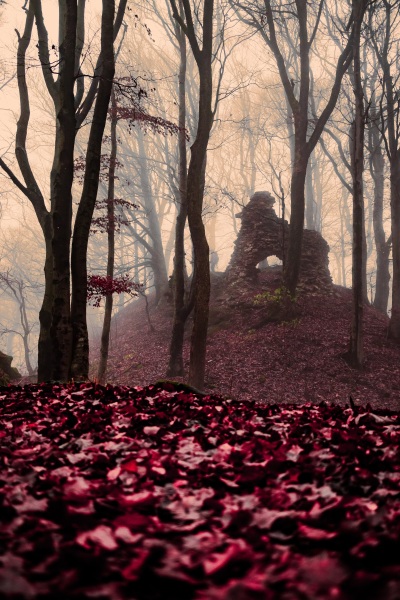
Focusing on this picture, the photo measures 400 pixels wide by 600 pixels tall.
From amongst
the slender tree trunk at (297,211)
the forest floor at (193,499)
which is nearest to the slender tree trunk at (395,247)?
the slender tree trunk at (297,211)

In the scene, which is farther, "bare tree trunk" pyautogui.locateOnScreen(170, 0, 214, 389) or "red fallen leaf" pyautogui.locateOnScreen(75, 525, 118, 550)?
"bare tree trunk" pyautogui.locateOnScreen(170, 0, 214, 389)

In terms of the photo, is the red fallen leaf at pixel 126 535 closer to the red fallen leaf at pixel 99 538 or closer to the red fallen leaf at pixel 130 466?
the red fallen leaf at pixel 99 538

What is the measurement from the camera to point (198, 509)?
6.38 feet

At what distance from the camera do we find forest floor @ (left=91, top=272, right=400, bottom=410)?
10.5 meters

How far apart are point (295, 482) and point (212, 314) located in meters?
12.8

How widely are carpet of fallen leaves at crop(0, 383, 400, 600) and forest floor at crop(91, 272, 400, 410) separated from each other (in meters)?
7.08

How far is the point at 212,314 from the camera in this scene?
49.1ft

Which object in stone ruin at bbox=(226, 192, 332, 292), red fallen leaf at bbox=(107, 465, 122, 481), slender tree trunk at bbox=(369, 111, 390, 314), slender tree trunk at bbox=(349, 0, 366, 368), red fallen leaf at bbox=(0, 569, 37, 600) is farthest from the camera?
slender tree trunk at bbox=(369, 111, 390, 314)

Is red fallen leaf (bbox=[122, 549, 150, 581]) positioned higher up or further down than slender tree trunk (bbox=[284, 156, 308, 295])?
further down

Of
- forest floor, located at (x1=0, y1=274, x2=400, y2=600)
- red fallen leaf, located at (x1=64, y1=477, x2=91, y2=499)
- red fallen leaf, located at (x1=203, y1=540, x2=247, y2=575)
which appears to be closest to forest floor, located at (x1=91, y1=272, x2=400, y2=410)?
forest floor, located at (x1=0, y1=274, x2=400, y2=600)

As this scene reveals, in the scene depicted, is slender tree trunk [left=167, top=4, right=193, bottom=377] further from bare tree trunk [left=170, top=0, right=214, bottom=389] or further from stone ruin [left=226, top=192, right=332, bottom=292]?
stone ruin [left=226, top=192, right=332, bottom=292]

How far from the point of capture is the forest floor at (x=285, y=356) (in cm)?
1049

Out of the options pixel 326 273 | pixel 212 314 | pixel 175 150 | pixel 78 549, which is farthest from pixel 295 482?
pixel 175 150

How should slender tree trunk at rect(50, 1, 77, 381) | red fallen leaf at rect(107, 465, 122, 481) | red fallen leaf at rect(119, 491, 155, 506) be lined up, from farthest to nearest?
slender tree trunk at rect(50, 1, 77, 381)
red fallen leaf at rect(107, 465, 122, 481)
red fallen leaf at rect(119, 491, 155, 506)
